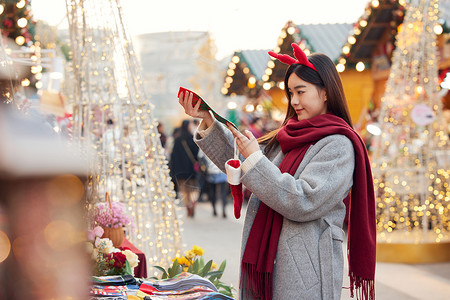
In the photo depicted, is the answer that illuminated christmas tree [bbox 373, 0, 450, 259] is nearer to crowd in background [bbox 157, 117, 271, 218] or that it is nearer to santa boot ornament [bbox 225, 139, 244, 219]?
crowd in background [bbox 157, 117, 271, 218]

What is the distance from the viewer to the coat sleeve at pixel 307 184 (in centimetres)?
203

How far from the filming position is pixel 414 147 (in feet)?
21.3

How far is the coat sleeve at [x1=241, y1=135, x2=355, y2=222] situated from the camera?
203 cm

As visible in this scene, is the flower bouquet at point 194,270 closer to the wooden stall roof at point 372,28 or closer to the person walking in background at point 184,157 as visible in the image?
the person walking in background at point 184,157

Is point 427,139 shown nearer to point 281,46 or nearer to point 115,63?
point 115,63

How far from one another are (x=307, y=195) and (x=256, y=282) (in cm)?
40

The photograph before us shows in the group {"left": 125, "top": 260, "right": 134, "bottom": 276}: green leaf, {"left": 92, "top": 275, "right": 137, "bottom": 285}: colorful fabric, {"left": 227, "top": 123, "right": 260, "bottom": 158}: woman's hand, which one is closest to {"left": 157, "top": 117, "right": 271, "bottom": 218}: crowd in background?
{"left": 125, "top": 260, "right": 134, "bottom": 276}: green leaf

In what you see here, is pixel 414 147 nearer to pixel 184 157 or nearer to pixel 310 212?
pixel 310 212

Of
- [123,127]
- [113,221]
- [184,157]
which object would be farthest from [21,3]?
[113,221]

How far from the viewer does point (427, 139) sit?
650 centimetres

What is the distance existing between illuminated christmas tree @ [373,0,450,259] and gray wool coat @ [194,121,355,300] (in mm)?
4496

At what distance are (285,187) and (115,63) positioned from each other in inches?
102

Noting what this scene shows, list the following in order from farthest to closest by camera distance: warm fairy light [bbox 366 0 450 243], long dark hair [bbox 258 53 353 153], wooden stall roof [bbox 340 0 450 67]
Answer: wooden stall roof [bbox 340 0 450 67], warm fairy light [bbox 366 0 450 243], long dark hair [bbox 258 53 353 153]

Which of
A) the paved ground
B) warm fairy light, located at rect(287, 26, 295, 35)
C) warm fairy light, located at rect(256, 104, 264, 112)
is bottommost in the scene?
the paved ground
